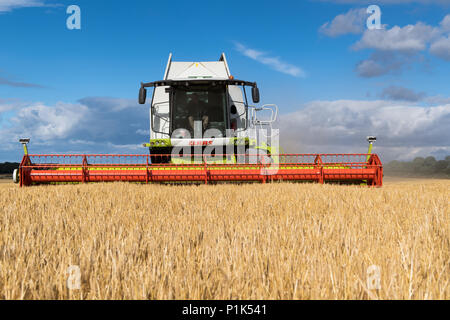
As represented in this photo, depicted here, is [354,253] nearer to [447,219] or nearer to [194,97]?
[447,219]

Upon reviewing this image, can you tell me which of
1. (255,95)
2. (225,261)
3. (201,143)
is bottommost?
(225,261)

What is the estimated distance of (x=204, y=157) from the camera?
815cm

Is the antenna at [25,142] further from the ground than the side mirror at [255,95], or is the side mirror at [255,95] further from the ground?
the side mirror at [255,95]

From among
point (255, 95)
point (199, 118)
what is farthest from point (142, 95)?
point (255, 95)

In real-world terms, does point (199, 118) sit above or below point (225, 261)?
above

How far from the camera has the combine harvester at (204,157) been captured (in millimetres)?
8195

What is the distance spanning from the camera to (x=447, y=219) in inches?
141

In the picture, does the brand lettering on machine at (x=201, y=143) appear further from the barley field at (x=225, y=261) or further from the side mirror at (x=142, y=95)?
the barley field at (x=225, y=261)

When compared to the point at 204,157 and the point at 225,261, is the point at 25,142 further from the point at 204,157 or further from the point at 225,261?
the point at 225,261

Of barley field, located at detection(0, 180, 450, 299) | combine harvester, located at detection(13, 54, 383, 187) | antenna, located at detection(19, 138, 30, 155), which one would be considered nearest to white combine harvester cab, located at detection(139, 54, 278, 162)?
combine harvester, located at detection(13, 54, 383, 187)

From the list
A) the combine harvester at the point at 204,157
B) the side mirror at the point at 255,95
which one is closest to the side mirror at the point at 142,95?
the combine harvester at the point at 204,157

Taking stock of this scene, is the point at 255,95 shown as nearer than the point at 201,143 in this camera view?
No
